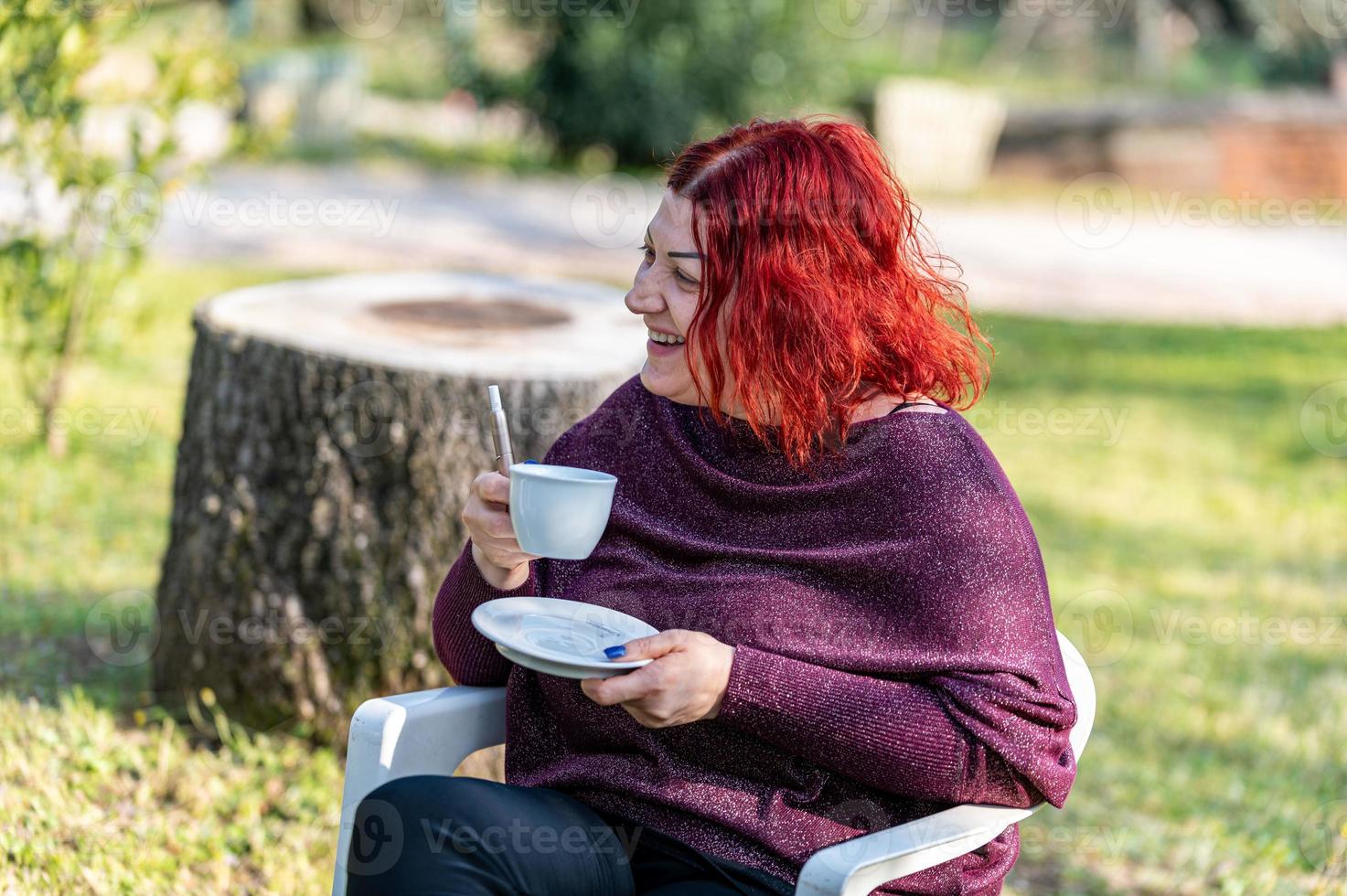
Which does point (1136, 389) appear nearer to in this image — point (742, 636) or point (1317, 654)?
point (1317, 654)

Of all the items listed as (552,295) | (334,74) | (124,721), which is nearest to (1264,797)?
(552,295)

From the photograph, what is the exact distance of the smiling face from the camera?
1884 millimetres

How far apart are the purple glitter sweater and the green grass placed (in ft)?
3.41

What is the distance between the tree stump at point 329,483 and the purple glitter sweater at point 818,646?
94cm

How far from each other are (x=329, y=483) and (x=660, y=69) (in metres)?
9.77

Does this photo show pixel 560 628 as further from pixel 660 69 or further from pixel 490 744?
pixel 660 69

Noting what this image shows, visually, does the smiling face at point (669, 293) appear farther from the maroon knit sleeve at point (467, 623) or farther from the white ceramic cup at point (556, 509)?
the maroon knit sleeve at point (467, 623)

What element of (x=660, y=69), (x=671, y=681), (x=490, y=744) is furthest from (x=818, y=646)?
(x=660, y=69)

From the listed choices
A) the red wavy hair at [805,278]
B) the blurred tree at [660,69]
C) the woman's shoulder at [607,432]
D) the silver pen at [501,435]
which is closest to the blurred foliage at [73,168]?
the woman's shoulder at [607,432]

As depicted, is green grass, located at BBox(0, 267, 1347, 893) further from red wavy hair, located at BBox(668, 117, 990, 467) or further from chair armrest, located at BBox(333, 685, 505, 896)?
red wavy hair, located at BBox(668, 117, 990, 467)

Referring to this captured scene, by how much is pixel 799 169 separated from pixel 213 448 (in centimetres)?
175

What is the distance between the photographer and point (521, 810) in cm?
183

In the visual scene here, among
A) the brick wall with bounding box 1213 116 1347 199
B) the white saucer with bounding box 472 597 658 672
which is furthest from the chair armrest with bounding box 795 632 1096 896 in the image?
the brick wall with bounding box 1213 116 1347 199

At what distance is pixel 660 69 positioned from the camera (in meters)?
12.2
